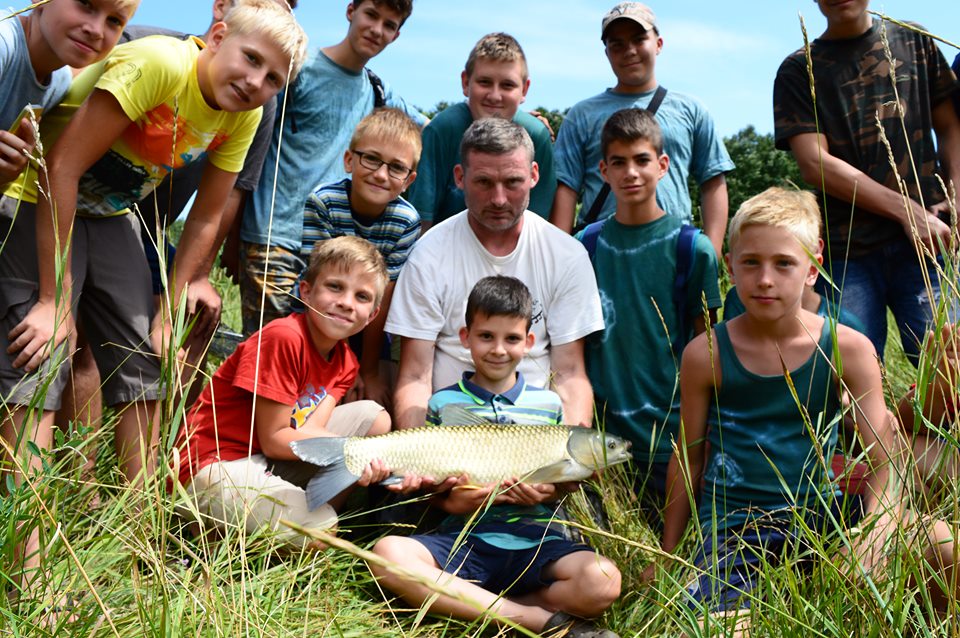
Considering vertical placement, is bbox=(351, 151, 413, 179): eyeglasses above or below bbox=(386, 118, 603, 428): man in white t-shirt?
above

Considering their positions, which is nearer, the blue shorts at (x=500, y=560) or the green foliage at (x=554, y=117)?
the blue shorts at (x=500, y=560)

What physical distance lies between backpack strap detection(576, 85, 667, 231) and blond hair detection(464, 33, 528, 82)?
757 mm

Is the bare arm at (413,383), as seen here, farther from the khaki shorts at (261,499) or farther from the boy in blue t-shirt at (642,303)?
the boy in blue t-shirt at (642,303)

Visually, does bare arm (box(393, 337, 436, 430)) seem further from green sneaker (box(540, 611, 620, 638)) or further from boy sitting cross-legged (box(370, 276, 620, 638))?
green sneaker (box(540, 611, 620, 638))

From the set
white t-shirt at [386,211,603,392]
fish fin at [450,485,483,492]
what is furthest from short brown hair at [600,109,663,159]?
fish fin at [450,485,483,492]

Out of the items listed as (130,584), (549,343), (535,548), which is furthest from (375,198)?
(130,584)

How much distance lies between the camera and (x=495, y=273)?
4355 mm

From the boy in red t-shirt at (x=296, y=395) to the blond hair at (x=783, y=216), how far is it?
60.6 inches

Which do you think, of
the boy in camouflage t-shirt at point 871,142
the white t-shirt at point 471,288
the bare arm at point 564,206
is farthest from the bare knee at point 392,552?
the boy in camouflage t-shirt at point 871,142

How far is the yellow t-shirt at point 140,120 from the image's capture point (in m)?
3.33

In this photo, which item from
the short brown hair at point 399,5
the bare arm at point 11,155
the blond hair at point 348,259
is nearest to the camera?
the bare arm at point 11,155

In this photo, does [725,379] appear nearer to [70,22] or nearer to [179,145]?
[179,145]

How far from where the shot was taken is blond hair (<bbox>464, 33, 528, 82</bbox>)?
201 inches

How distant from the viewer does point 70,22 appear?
3107 millimetres
